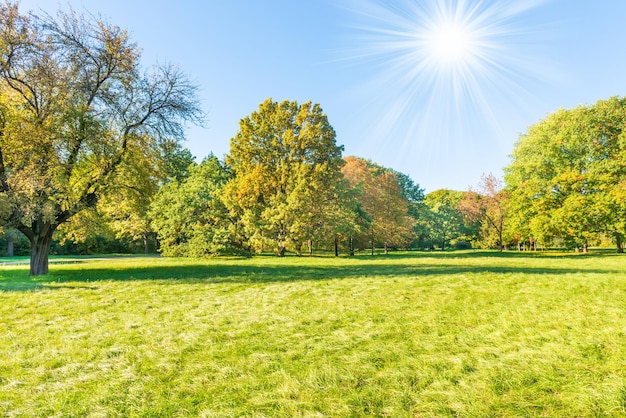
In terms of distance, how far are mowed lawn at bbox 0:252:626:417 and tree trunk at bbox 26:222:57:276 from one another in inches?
288

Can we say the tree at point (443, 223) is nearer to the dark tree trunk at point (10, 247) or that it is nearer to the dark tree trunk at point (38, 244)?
the dark tree trunk at point (38, 244)

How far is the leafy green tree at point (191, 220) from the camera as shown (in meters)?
27.3

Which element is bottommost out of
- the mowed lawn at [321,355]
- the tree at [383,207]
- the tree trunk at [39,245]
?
the mowed lawn at [321,355]

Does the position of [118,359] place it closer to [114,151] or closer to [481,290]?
[481,290]

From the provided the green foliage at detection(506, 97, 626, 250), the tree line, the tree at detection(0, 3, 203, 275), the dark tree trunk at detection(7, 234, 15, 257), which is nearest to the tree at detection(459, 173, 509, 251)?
the tree line

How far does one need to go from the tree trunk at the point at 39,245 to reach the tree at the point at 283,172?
14416mm

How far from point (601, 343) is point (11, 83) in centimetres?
2004

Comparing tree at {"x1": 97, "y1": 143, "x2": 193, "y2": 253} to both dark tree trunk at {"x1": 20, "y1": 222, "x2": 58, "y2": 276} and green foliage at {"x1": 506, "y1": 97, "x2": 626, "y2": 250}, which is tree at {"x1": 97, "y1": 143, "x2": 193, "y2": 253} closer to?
dark tree trunk at {"x1": 20, "y1": 222, "x2": 58, "y2": 276}

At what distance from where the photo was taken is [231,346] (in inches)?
191

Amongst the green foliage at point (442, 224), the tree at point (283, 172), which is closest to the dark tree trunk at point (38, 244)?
the tree at point (283, 172)

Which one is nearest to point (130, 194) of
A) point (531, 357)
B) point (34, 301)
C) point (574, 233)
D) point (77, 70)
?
point (77, 70)

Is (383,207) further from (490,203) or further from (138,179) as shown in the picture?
(138,179)

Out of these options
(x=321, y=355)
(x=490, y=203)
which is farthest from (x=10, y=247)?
(x=490, y=203)

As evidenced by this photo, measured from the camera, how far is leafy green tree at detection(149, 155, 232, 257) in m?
27.3
